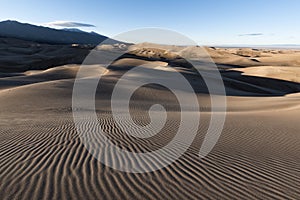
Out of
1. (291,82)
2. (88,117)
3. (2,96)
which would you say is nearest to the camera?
(88,117)

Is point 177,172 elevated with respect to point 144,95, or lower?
elevated

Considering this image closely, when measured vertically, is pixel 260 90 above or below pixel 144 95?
below

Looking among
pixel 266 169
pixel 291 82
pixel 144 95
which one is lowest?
pixel 291 82

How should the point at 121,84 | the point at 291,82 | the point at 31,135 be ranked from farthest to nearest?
1. the point at 291,82
2. the point at 121,84
3. the point at 31,135

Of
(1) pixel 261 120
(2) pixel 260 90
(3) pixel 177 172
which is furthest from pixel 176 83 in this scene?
(3) pixel 177 172

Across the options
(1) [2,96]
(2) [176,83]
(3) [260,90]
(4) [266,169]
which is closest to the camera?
(4) [266,169]

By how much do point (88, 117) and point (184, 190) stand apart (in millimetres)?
6298

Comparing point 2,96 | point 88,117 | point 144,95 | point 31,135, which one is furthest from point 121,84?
point 31,135

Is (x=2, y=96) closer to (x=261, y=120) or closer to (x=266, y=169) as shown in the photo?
(x=261, y=120)

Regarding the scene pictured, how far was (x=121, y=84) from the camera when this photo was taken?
Result: 18953 millimetres

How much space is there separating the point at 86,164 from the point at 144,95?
37.9 ft

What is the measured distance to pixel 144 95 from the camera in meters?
16.5

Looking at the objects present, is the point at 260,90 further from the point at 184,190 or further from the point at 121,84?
the point at 184,190

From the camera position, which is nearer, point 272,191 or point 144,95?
point 272,191
